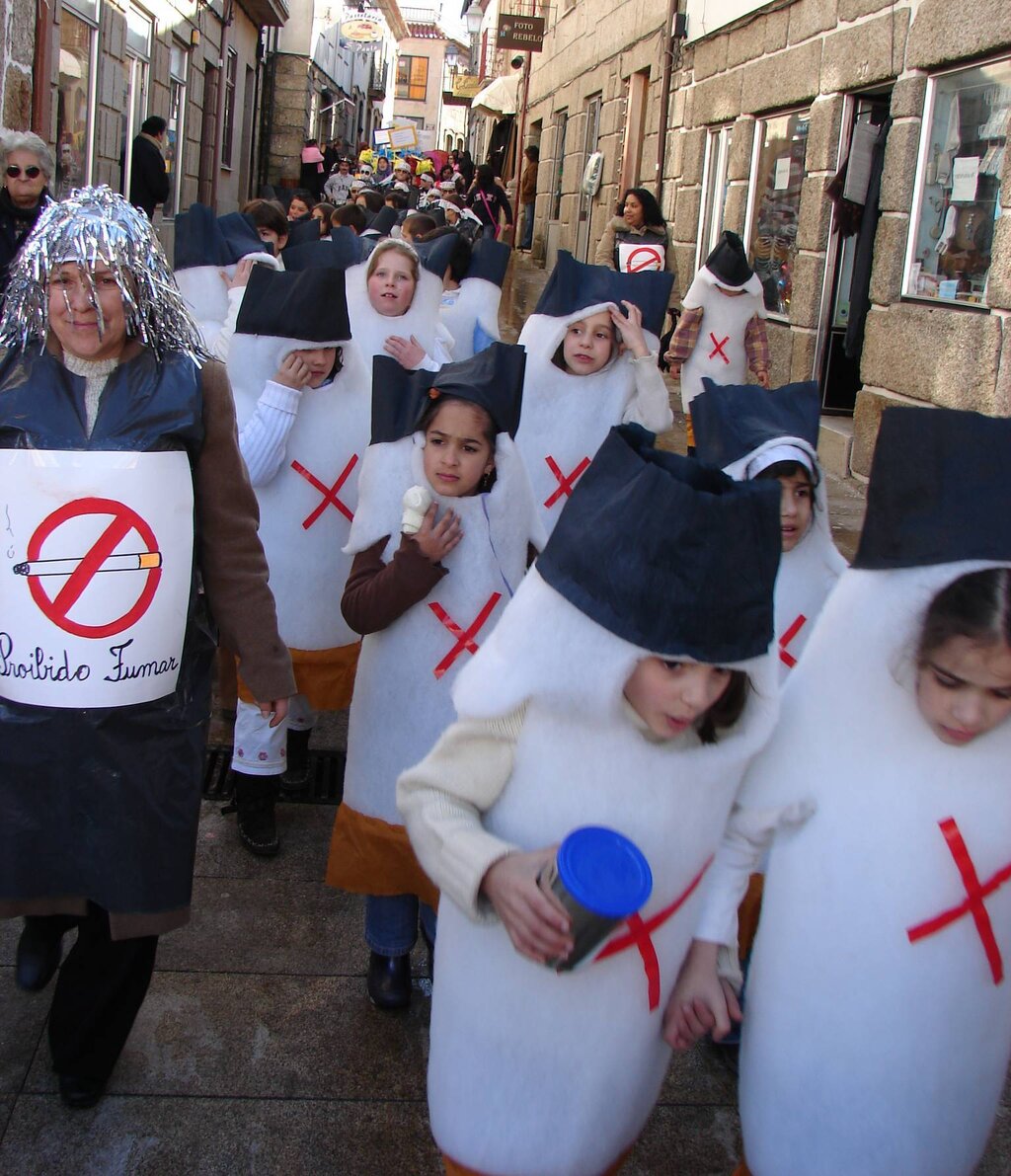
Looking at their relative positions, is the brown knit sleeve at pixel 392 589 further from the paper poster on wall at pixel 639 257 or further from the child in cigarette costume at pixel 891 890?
the paper poster on wall at pixel 639 257

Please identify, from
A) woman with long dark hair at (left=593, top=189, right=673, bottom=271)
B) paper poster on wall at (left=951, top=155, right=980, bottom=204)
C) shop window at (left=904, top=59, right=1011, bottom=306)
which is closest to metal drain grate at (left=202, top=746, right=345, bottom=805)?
shop window at (left=904, top=59, right=1011, bottom=306)

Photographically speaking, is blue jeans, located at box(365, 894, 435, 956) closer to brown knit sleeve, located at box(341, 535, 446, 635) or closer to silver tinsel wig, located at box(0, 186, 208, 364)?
brown knit sleeve, located at box(341, 535, 446, 635)

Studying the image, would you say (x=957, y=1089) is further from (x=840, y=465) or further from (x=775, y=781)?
(x=840, y=465)

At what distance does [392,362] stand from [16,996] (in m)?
Answer: 1.74

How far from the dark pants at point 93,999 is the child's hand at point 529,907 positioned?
1.11 metres

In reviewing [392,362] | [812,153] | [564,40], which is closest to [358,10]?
[564,40]

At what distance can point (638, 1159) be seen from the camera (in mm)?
2643

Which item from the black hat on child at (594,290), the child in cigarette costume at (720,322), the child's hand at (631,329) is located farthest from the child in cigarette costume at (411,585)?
the child in cigarette costume at (720,322)

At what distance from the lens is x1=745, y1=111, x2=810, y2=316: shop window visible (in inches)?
445

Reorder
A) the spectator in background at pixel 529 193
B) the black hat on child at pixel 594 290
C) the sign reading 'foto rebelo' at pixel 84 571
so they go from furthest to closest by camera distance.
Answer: the spectator in background at pixel 529 193 → the black hat on child at pixel 594 290 → the sign reading 'foto rebelo' at pixel 84 571

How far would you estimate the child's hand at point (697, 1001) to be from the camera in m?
1.98

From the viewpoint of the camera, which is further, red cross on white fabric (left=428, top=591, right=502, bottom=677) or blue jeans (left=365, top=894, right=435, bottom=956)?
blue jeans (left=365, top=894, right=435, bottom=956)

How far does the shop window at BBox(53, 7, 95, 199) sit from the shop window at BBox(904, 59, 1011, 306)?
6.89 metres

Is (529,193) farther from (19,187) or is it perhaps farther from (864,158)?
(19,187)
